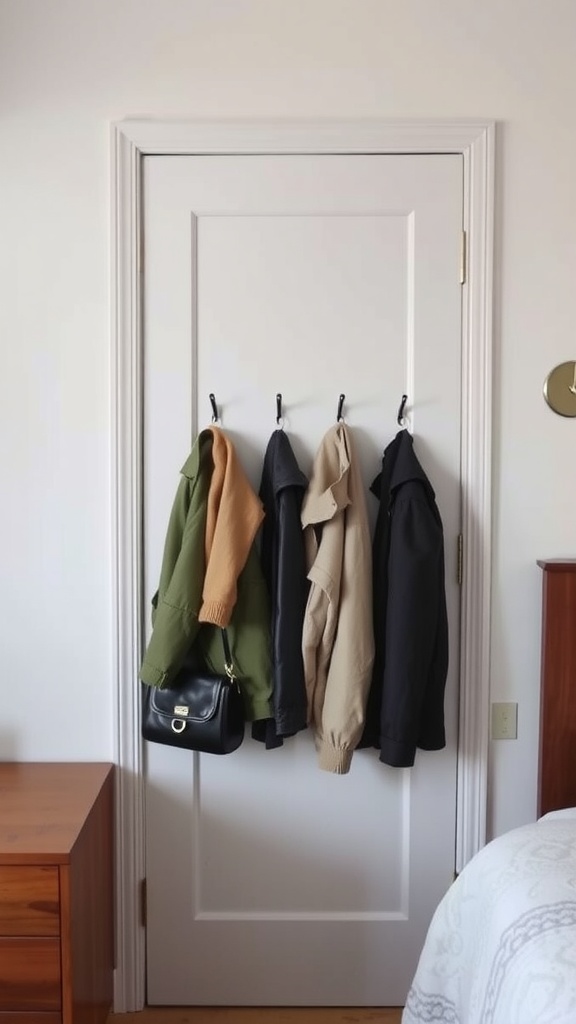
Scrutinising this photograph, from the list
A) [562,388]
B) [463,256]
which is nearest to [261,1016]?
[562,388]

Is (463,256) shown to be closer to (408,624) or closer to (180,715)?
(408,624)

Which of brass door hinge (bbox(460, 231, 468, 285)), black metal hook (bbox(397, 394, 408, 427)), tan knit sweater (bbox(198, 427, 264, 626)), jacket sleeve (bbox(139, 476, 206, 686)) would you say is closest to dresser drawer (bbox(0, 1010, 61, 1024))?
jacket sleeve (bbox(139, 476, 206, 686))

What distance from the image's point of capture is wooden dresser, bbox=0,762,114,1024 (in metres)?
1.36

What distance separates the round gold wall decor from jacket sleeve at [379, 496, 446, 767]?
0.45 metres

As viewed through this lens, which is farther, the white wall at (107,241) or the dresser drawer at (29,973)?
the white wall at (107,241)

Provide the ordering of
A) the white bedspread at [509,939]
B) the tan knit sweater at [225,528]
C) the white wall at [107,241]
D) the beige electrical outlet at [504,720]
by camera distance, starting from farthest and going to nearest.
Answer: the beige electrical outlet at [504,720], the white wall at [107,241], the tan knit sweater at [225,528], the white bedspread at [509,939]

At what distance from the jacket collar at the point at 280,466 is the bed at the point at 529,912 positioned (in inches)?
26.4

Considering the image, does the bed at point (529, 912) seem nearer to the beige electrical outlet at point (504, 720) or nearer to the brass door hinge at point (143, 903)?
the beige electrical outlet at point (504, 720)

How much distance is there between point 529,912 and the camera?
114cm

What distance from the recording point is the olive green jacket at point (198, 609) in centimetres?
161

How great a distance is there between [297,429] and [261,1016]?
61.1 inches

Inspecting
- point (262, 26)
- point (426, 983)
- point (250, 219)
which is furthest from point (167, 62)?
point (426, 983)

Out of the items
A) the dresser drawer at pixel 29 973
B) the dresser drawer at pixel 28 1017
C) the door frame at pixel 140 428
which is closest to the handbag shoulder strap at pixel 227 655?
the door frame at pixel 140 428

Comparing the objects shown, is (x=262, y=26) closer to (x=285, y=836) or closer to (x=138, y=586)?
(x=138, y=586)
